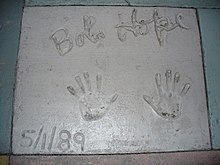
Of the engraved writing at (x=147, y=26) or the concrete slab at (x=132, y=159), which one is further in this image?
the engraved writing at (x=147, y=26)

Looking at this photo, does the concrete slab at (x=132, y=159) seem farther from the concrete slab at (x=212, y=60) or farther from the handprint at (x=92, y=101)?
the handprint at (x=92, y=101)

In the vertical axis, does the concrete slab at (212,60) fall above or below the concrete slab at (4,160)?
above

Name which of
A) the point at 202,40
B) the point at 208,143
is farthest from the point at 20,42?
the point at 208,143

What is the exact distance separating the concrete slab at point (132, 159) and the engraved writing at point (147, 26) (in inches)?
22.9

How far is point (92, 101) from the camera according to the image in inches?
53.6

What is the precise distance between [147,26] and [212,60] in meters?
0.39

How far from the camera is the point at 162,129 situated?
1348 mm

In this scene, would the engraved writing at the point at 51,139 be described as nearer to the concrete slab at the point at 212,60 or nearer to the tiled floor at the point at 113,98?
the tiled floor at the point at 113,98

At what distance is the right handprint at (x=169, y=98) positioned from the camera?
1.37 metres

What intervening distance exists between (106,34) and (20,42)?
0.45 metres

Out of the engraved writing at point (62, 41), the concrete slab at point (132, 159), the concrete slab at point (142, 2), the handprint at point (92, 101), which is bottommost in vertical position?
the concrete slab at point (132, 159)

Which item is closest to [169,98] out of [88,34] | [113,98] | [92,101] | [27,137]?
[113,98]

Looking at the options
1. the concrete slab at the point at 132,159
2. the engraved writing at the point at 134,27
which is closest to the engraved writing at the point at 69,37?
the engraved writing at the point at 134,27

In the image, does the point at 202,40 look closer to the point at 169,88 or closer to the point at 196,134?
the point at 169,88
